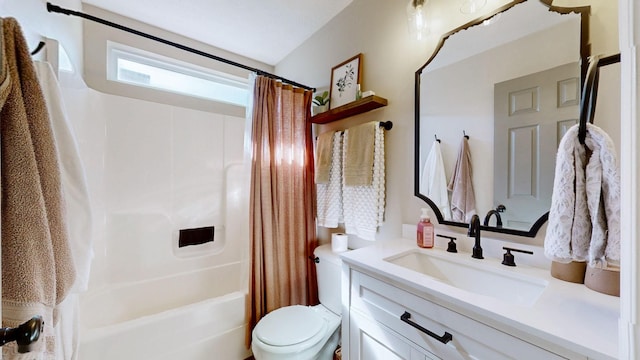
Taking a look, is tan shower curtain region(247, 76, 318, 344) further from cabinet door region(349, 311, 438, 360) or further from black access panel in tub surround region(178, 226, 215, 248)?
cabinet door region(349, 311, 438, 360)

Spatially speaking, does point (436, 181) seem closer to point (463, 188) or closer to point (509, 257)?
point (463, 188)

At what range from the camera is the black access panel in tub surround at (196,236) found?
1.97 m

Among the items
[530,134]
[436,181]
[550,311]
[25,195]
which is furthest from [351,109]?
[25,195]

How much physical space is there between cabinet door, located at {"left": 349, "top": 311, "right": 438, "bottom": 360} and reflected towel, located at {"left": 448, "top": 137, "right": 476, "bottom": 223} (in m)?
0.61

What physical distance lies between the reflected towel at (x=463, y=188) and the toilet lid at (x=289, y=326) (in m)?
0.95

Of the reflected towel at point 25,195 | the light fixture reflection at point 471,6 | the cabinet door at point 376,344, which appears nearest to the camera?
the reflected towel at point 25,195

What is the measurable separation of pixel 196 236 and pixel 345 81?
174 cm

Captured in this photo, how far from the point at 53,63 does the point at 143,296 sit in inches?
64.0

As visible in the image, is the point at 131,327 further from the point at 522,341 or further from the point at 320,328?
the point at 522,341

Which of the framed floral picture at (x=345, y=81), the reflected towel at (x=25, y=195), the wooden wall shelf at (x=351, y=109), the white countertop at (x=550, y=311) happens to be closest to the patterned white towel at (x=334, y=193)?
the wooden wall shelf at (x=351, y=109)

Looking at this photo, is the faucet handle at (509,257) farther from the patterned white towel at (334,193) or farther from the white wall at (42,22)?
the white wall at (42,22)

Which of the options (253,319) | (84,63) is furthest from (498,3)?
(84,63)

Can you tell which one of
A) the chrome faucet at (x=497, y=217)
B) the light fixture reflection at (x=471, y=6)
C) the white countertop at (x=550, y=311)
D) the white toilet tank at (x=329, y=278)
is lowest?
the white toilet tank at (x=329, y=278)

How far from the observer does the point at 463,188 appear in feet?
3.76
